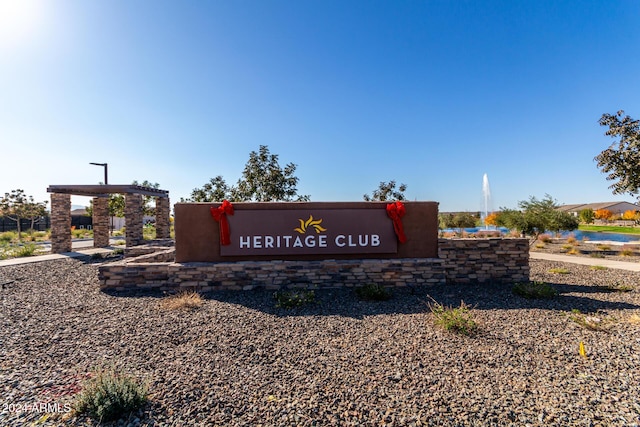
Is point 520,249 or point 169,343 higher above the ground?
point 520,249

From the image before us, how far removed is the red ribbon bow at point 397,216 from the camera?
7898 mm

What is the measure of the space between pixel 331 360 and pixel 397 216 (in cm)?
467

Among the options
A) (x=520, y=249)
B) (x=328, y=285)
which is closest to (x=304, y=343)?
(x=328, y=285)

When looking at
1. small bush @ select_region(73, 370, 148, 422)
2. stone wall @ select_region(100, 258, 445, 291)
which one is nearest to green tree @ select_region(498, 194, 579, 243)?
stone wall @ select_region(100, 258, 445, 291)

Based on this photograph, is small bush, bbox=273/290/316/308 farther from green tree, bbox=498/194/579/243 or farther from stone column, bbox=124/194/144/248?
green tree, bbox=498/194/579/243

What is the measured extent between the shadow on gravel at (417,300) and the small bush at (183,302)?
0.43 meters

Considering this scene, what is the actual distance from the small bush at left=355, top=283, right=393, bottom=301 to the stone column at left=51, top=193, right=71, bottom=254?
17.1 meters

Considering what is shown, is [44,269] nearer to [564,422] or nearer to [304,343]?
[304,343]

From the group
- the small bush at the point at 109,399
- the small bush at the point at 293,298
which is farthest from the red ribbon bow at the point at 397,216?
the small bush at the point at 109,399

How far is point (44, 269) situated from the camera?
10867 millimetres

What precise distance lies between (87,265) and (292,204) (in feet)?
31.4

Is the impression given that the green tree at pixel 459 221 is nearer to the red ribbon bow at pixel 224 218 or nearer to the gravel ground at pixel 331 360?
the gravel ground at pixel 331 360

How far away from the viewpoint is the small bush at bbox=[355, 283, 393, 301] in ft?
22.4

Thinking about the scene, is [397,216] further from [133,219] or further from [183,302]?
[133,219]
